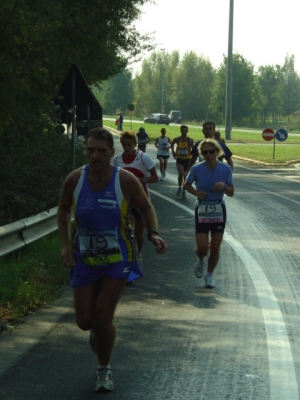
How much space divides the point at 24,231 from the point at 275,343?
157 inches

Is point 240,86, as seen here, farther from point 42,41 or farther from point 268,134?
point 42,41

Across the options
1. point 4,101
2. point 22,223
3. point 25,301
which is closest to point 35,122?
point 4,101

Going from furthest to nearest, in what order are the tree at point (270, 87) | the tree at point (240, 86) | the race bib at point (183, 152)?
the tree at point (270, 87), the tree at point (240, 86), the race bib at point (183, 152)

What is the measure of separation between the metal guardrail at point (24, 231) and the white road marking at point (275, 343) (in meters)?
2.67

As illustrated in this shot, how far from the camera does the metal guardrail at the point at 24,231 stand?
9.27 metres

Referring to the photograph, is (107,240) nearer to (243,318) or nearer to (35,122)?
(243,318)

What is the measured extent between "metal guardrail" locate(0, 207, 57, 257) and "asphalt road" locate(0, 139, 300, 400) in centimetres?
85

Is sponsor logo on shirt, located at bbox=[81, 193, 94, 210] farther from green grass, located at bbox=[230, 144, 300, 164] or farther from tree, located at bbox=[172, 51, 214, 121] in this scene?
tree, located at bbox=[172, 51, 214, 121]

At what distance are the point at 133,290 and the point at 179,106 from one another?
463 ft

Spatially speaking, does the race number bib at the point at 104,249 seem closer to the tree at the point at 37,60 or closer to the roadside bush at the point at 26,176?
the roadside bush at the point at 26,176

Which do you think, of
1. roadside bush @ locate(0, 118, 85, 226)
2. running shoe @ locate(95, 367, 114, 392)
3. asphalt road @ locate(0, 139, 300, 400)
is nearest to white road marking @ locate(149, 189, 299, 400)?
asphalt road @ locate(0, 139, 300, 400)

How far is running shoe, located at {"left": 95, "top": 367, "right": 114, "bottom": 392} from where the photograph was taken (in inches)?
224

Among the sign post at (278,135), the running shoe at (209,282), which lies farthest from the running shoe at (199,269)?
the sign post at (278,135)

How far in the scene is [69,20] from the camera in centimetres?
1505
